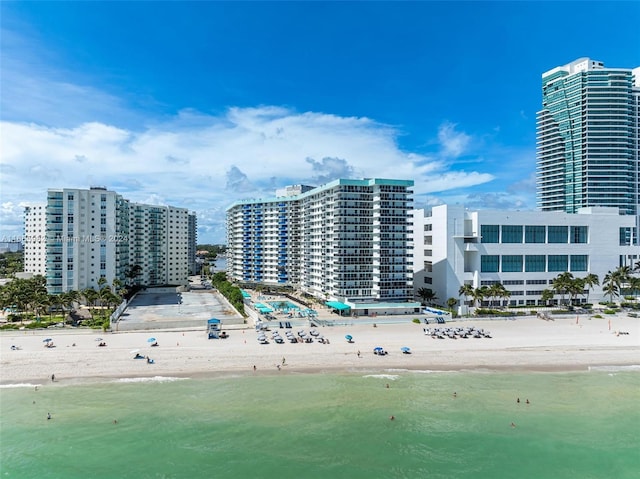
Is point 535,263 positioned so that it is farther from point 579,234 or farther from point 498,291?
point 498,291

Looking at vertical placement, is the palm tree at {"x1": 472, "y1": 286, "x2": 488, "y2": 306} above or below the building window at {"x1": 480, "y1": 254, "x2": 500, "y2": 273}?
below

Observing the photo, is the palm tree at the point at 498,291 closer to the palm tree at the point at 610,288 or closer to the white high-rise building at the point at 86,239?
the palm tree at the point at 610,288

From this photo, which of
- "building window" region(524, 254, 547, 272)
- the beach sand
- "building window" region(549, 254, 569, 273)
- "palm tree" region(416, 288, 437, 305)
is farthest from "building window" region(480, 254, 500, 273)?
the beach sand

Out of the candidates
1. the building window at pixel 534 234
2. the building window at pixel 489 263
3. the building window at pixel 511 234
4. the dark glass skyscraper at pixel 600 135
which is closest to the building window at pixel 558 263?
the building window at pixel 534 234

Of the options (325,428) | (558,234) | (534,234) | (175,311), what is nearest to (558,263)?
(558,234)

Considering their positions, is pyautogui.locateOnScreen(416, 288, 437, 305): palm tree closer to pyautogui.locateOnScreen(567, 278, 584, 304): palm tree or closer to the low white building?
the low white building

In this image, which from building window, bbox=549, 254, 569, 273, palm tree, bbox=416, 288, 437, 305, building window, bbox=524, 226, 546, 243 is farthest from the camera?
building window, bbox=549, 254, 569, 273
